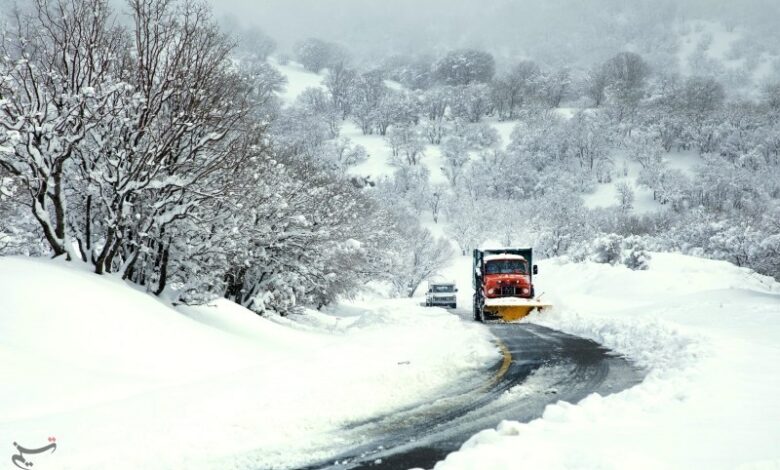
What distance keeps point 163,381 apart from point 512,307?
16.7 metres

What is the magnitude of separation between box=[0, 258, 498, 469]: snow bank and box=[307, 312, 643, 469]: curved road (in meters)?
0.40

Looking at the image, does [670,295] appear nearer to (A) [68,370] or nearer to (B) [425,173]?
(A) [68,370]

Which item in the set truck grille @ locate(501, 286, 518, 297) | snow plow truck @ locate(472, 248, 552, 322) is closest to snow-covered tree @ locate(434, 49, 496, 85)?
snow plow truck @ locate(472, 248, 552, 322)

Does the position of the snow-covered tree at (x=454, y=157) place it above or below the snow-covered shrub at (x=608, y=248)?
above

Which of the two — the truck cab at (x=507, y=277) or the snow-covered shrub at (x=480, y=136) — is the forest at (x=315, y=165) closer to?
the snow-covered shrub at (x=480, y=136)

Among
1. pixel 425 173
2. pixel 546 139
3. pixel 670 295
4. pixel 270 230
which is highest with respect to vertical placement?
pixel 546 139

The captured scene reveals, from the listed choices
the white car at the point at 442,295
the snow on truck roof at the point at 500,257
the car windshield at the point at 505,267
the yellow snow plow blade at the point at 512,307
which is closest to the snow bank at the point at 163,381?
the yellow snow plow blade at the point at 512,307

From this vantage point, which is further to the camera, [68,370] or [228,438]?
[68,370]

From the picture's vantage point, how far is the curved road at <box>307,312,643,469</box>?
581cm

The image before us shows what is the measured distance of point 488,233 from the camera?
88250 mm

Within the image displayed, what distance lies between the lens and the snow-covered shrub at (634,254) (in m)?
45.1

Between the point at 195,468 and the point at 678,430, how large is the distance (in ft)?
15.5

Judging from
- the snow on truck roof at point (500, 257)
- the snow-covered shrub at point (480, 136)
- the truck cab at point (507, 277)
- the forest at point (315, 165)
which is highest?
the snow-covered shrub at point (480, 136)

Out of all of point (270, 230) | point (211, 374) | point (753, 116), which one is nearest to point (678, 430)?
point (211, 374)
